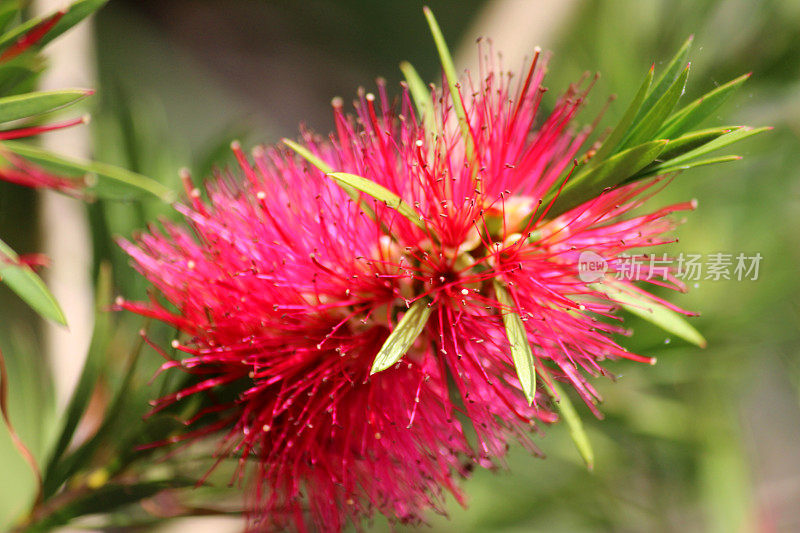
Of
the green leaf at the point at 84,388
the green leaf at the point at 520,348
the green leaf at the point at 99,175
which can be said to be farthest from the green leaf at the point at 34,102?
the green leaf at the point at 520,348

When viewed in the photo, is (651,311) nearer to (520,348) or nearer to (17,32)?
(520,348)

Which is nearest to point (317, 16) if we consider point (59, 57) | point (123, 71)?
point (123, 71)

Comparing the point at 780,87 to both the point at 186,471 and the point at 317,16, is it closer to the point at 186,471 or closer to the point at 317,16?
the point at 186,471

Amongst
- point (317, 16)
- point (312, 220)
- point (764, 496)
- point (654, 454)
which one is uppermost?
point (317, 16)

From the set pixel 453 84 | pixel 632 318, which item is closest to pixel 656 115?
pixel 453 84

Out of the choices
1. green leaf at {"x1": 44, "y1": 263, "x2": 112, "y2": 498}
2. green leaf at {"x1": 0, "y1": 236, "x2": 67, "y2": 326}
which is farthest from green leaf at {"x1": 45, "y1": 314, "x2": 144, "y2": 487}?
green leaf at {"x1": 0, "y1": 236, "x2": 67, "y2": 326}

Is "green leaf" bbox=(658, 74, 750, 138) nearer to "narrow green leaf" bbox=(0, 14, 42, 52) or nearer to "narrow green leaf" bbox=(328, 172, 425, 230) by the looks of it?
"narrow green leaf" bbox=(328, 172, 425, 230)
